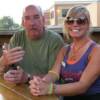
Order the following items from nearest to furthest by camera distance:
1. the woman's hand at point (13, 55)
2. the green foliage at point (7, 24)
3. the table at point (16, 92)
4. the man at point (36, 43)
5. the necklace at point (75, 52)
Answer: the table at point (16, 92)
the necklace at point (75, 52)
the woman's hand at point (13, 55)
the man at point (36, 43)
the green foliage at point (7, 24)

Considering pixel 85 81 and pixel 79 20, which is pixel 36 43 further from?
pixel 85 81

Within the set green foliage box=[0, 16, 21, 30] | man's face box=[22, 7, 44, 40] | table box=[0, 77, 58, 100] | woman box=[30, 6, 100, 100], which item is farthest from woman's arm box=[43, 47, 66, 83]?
green foliage box=[0, 16, 21, 30]

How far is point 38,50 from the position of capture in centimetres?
261

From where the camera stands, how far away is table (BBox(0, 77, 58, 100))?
64.7 inches

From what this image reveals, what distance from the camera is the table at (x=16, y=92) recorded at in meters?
1.64

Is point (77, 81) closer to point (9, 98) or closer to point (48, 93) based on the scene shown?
point (48, 93)

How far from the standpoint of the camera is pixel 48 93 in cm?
167

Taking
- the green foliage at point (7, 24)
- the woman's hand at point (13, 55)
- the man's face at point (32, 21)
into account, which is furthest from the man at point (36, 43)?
the green foliage at point (7, 24)

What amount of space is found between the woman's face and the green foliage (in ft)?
3.93

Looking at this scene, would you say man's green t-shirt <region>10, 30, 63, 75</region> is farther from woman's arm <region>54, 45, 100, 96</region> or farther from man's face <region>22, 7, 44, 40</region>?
woman's arm <region>54, 45, 100, 96</region>

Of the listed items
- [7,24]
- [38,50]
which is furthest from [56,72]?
[7,24]

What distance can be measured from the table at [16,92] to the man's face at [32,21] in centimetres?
59

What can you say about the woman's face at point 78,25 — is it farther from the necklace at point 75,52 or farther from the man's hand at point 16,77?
the man's hand at point 16,77

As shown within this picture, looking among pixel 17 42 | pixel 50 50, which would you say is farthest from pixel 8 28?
pixel 50 50
